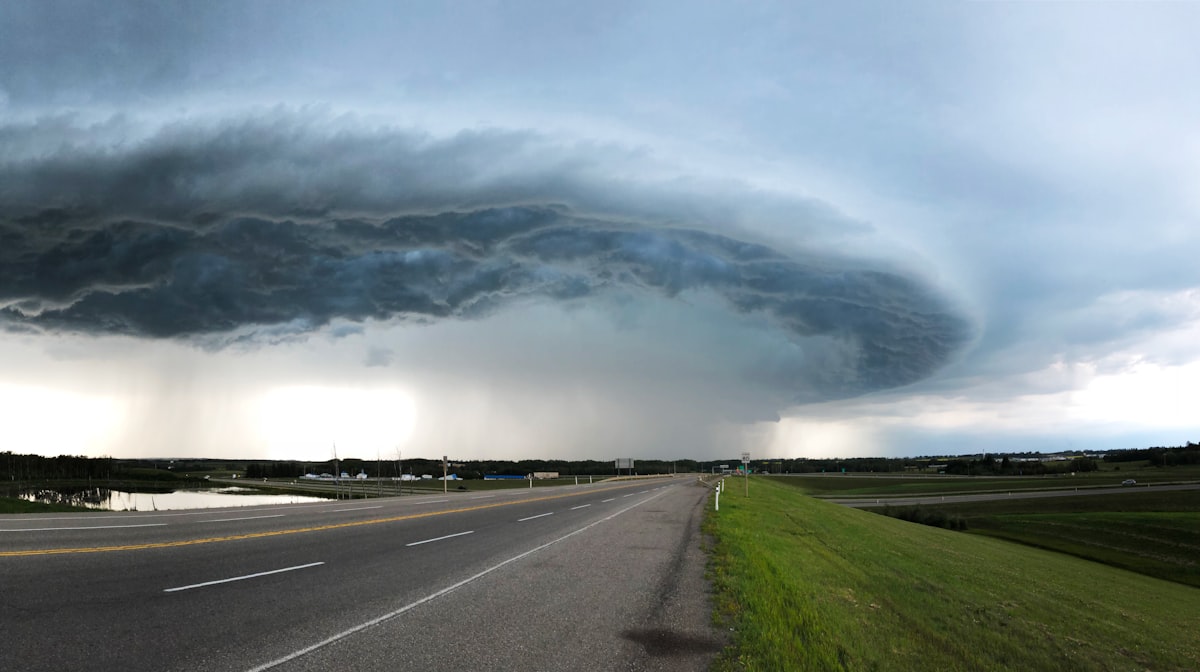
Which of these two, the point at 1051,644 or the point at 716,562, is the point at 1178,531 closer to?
the point at 1051,644

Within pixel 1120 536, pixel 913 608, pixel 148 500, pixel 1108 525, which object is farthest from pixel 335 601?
pixel 148 500

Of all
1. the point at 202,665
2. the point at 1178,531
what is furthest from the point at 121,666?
the point at 1178,531

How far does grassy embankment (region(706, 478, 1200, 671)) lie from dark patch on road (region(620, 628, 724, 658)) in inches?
16.7

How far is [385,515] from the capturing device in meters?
27.8

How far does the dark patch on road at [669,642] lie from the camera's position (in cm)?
887

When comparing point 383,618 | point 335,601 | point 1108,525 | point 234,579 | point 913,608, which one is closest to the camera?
point 383,618

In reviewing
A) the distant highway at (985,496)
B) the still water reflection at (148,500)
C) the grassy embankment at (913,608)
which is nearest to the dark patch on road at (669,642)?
the grassy embankment at (913,608)

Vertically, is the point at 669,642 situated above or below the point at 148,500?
above

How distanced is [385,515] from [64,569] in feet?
53.8

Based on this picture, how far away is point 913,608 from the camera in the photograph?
62.1 feet

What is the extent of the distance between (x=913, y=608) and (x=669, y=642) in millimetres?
13308

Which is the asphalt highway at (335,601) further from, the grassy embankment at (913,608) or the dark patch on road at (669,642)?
the grassy embankment at (913,608)

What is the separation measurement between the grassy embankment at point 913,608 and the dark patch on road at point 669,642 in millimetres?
423

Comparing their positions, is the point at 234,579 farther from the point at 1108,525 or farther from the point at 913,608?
the point at 1108,525
